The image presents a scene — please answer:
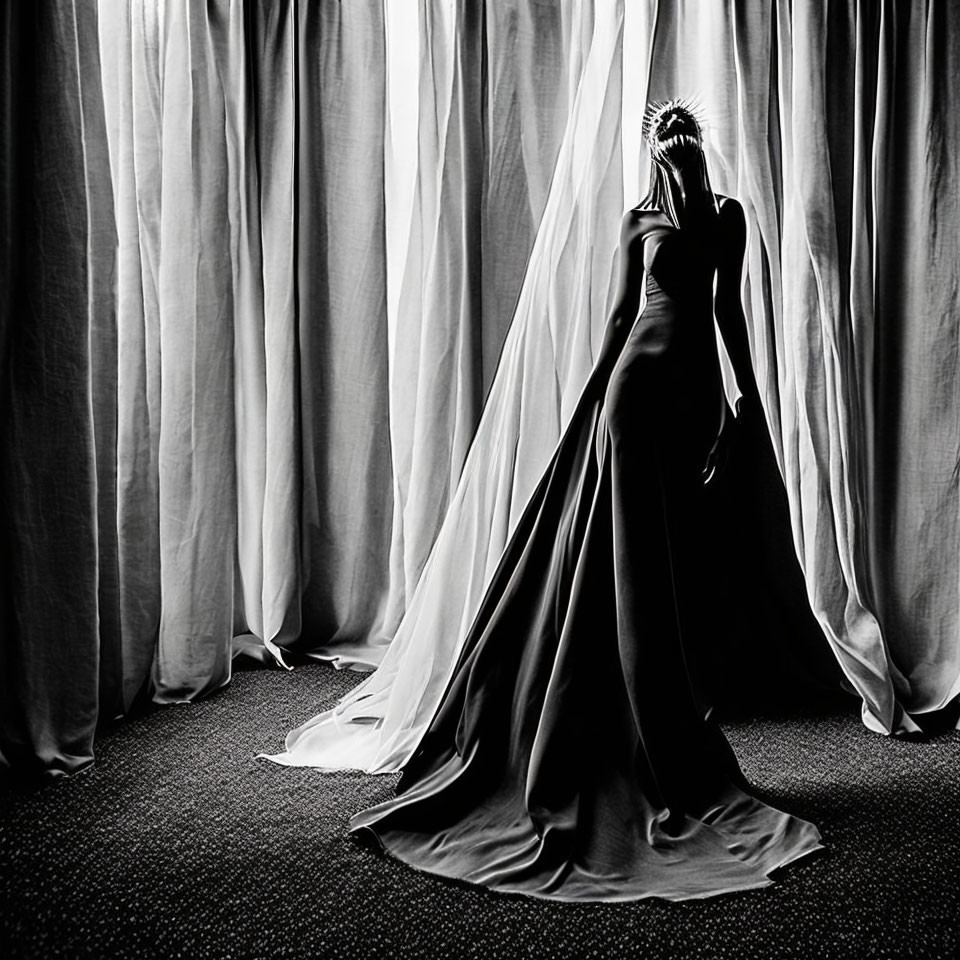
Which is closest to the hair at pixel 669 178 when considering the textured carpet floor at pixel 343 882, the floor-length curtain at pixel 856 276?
the floor-length curtain at pixel 856 276

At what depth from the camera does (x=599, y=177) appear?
2271 millimetres

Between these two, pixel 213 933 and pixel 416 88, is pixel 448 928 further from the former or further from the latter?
pixel 416 88

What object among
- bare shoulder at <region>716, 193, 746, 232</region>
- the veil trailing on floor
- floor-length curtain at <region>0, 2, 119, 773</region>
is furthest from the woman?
floor-length curtain at <region>0, 2, 119, 773</region>

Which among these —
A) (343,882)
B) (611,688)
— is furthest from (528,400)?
(343,882)

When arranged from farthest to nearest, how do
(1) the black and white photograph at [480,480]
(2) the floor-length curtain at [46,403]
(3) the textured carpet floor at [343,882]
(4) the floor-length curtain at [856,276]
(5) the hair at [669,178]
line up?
1. (4) the floor-length curtain at [856,276]
2. (2) the floor-length curtain at [46,403]
3. (5) the hair at [669,178]
4. (1) the black and white photograph at [480,480]
5. (3) the textured carpet floor at [343,882]

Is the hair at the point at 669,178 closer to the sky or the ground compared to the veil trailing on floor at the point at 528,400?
closer to the sky

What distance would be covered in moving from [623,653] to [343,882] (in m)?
0.68

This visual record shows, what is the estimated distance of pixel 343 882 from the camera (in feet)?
5.57

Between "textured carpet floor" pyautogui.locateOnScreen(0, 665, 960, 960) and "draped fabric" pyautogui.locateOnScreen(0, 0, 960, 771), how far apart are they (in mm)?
261

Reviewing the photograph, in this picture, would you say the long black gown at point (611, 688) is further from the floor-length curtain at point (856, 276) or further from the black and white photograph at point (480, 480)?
the floor-length curtain at point (856, 276)

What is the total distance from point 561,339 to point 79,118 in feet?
4.18

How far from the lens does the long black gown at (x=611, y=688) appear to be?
1.74 meters

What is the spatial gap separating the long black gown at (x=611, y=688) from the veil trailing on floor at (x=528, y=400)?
0.20 metres

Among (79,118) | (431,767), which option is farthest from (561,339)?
(79,118)
